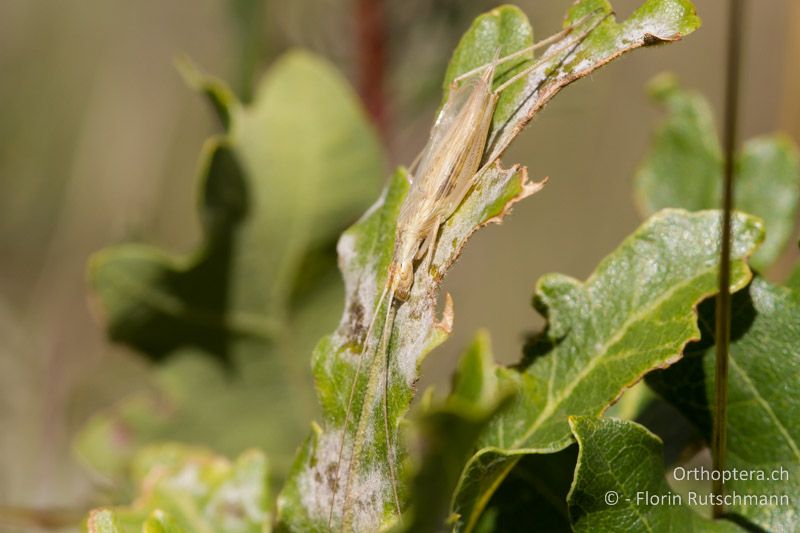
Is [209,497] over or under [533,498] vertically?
over

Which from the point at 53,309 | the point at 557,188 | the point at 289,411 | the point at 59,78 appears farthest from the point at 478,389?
the point at 557,188

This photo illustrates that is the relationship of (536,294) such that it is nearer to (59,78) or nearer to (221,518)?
(221,518)

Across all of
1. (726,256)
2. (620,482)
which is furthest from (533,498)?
(726,256)

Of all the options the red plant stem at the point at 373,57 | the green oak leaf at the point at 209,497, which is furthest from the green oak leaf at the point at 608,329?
the red plant stem at the point at 373,57

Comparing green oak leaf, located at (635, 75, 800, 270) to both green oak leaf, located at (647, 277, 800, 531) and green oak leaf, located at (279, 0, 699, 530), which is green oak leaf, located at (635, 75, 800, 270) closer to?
green oak leaf, located at (647, 277, 800, 531)

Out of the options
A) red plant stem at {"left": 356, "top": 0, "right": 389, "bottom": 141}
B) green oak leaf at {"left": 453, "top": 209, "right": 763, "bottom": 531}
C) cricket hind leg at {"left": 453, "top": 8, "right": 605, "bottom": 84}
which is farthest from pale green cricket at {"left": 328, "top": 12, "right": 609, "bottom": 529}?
red plant stem at {"left": 356, "top": 0, "right": 389, "bottom": 141}

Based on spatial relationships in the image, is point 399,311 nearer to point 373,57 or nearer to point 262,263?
point 262,263
